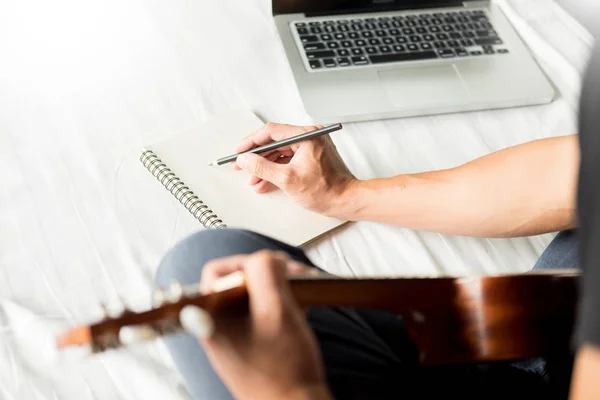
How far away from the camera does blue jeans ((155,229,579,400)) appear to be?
18.7 inches

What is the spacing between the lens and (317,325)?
1.59 ft

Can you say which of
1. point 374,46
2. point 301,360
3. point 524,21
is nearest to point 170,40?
point 374,46

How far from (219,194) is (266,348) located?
0.38 meters

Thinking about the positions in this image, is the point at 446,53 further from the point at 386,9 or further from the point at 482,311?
the point at 482,311

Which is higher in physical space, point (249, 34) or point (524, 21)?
point (249, 34)

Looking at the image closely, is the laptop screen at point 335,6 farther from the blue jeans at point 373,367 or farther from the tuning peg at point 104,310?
the tuning peg at point 104,310

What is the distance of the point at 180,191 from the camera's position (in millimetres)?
690

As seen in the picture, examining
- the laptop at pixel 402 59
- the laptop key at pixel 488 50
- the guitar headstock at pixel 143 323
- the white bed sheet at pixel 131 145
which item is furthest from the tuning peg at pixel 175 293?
the laptop key at pixel 488 50

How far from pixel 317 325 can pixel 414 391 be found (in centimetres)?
9

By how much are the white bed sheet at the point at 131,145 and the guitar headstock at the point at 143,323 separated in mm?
271

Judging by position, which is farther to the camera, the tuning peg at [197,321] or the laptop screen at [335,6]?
the laptop screen at [335,6]

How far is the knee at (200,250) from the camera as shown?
528 mm

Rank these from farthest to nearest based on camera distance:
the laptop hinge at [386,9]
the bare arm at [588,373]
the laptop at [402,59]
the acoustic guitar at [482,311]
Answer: the laptop hinge at [386,9]
the laptop at [402,59]
the acoustic guitar at [482,311]
the bare arm at [588,373]

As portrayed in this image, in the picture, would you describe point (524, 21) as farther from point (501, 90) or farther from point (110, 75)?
point (110, 75)
